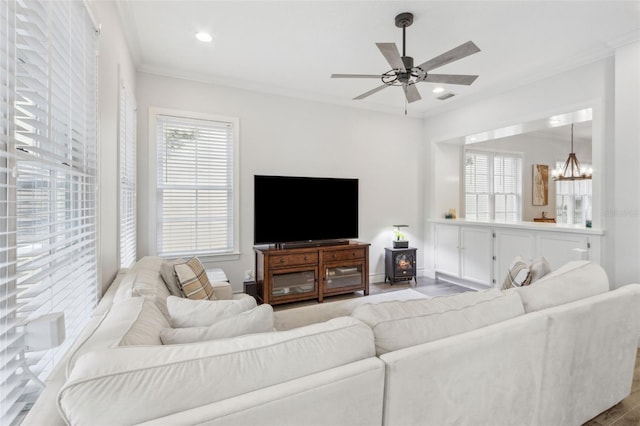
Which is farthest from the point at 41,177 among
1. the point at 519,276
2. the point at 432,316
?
the point at 519,276

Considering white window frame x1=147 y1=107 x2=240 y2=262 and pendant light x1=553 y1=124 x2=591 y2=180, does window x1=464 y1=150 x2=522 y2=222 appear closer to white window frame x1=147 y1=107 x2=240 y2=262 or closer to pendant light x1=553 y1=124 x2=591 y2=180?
pendant light x1=553 y1=124 x2=591 y2=180

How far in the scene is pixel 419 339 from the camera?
1.21 m

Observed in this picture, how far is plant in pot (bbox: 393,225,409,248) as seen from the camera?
4938 millimetres

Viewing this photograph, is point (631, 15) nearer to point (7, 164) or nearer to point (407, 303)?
point (407, 303)

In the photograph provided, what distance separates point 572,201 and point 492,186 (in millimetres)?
2816

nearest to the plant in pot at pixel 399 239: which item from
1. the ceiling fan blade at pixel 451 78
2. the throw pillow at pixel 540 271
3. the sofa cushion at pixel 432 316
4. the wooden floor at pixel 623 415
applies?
Result: the ceiling fan blade at pixel 451 78

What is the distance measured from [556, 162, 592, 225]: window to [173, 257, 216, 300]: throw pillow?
781cm

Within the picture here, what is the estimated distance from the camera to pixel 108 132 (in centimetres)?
210

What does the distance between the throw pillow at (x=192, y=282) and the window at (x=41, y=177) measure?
0.63 metres

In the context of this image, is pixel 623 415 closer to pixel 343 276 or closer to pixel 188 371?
pixel 188 371

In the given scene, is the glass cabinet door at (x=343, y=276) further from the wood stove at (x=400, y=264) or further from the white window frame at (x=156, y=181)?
the white window frame at (x=156, y=181)

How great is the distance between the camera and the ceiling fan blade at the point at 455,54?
213 centimetres

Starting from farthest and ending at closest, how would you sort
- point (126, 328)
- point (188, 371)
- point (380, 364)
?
1. point (126, 328)
2. point (380, 364)
3. point (188, 371)

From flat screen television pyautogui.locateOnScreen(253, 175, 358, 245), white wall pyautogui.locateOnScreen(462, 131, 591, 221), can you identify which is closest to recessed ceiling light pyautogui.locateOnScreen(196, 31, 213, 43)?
flat screen television pyautogui.locateOnScreen(253, 175, 358, 245)
